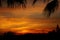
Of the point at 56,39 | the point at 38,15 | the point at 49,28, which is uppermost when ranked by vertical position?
the point at 38,15

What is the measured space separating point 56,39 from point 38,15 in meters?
0.58

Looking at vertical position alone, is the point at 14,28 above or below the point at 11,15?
below

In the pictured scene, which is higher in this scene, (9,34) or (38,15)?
(38,15)

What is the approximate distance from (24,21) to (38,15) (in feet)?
0.99

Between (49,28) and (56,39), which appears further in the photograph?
(49,28)

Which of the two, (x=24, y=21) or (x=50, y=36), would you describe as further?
(x=24, y=21)

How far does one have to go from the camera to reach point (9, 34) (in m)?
3.32

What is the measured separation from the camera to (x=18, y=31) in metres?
3.45

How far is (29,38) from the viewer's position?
3283 mm

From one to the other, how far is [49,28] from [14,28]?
2.22 ft

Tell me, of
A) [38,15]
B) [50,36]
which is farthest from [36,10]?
[50,36]

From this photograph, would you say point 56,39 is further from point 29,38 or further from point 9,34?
point 9,34

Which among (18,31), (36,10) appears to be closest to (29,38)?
(18,31)

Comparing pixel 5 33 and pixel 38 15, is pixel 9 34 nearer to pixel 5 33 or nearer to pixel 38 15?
pixel 5 33
